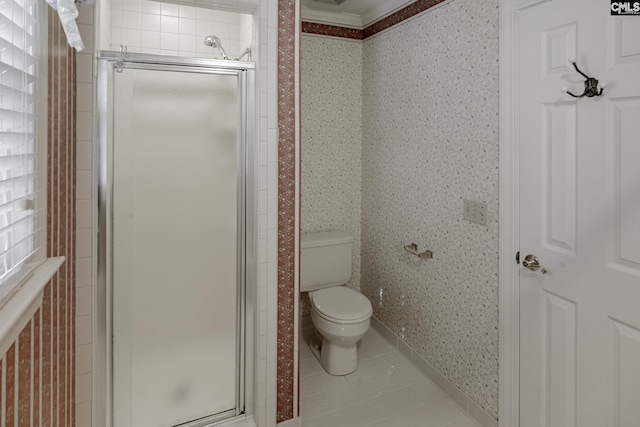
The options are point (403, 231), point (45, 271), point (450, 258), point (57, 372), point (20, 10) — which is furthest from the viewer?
point (403, 231)

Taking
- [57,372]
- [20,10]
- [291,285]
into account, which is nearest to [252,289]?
[291,285]

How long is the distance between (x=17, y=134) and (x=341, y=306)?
1985 mm

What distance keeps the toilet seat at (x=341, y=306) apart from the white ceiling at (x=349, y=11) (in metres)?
1.99

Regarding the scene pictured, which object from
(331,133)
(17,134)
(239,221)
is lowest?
(239,221)

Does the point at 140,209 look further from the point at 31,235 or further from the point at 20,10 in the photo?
the point at 20,10

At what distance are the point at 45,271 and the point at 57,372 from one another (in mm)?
453

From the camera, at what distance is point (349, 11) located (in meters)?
2.94

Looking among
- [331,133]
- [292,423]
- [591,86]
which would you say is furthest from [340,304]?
[591,86]

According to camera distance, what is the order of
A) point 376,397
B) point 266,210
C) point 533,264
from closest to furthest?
1. point 533,264
2. point 266,210
3. point 376,397

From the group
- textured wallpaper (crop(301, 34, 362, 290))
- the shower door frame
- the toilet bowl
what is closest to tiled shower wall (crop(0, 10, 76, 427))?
the shower door frame

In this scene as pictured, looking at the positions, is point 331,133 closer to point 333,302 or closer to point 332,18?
point 332,18

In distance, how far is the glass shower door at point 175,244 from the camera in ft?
5.54

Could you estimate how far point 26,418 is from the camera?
35.3 inches

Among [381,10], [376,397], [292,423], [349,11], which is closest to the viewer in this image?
[292,423]
